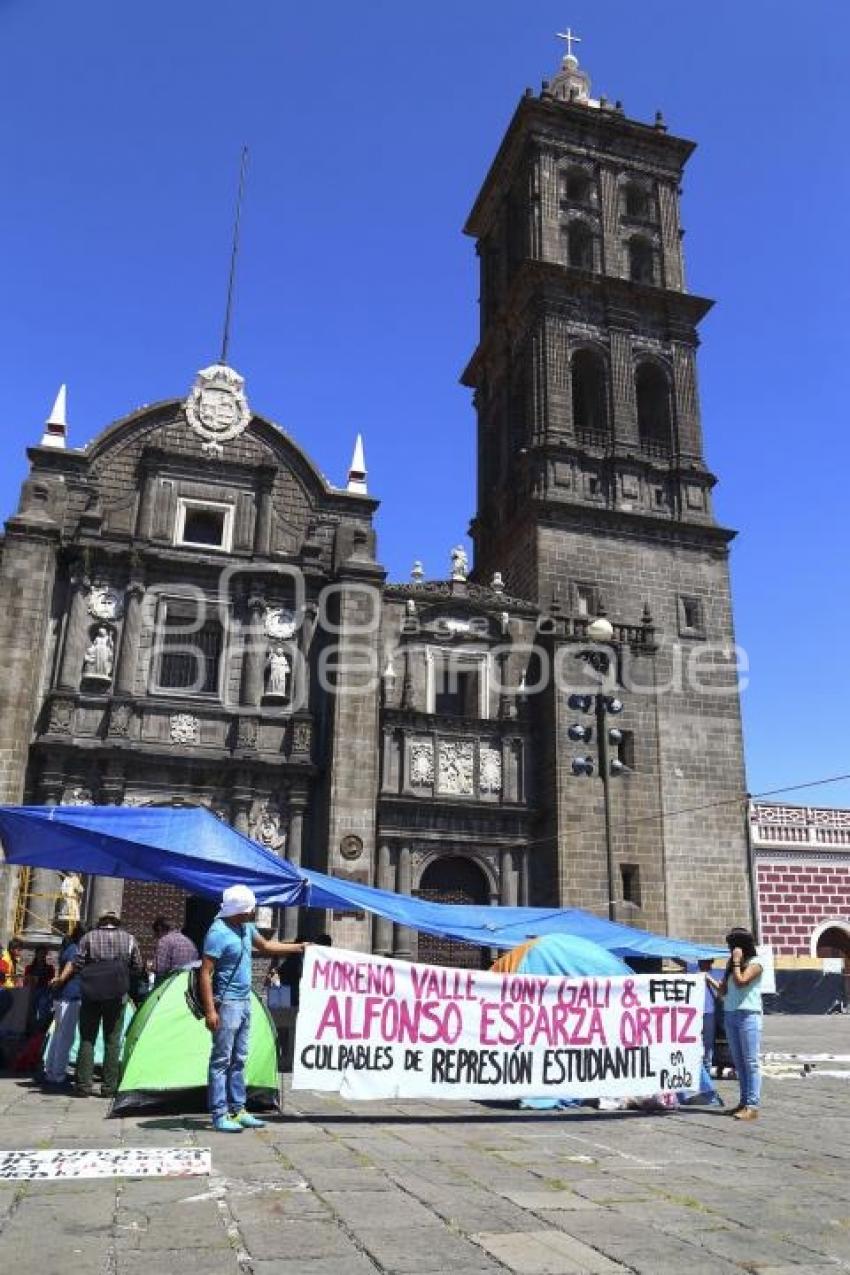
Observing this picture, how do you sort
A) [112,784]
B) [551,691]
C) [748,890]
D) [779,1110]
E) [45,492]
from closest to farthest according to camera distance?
[779,1110] < [112,784] < [45,492] < [551,691] < [748,890]

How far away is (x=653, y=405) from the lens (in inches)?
1309

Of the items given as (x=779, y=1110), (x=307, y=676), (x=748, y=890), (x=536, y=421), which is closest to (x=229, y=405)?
(x=307, y=676)

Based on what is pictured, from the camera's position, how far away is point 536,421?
3108 cm

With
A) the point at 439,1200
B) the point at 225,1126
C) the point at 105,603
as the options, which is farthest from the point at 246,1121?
the point at 105,603

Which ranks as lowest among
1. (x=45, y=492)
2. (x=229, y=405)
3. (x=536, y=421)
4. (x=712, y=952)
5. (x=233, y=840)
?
(x=712, y=952)

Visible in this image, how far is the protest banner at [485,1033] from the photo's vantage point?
8.30 metres

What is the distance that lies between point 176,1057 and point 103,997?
1580mm

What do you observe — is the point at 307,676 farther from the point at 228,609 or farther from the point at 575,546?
the point at 575,546

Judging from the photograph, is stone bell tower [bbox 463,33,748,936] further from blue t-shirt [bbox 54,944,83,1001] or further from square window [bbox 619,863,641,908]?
blue t-shirt [bbox 54,944,83,1001]

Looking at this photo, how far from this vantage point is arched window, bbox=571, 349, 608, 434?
31938 millimetres

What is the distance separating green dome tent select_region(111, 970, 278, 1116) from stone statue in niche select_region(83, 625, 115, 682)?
14.8 meters

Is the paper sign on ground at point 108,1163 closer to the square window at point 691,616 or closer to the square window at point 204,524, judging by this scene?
the square window at point 204,524

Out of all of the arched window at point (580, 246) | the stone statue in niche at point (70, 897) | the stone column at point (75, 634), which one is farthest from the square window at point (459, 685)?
the arched window at point (580, 246)

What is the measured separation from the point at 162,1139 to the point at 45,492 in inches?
761
